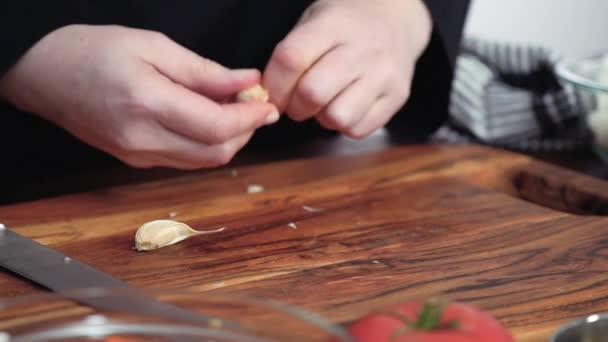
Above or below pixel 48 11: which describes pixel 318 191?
below

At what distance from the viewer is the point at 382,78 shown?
2.74 ft

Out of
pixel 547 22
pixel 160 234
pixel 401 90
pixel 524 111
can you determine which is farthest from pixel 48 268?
pixel 547 22

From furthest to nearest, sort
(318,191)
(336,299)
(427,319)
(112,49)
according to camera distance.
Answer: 1. (318,191)
2. (112,49)
3. (336,299)
4. (427,319)

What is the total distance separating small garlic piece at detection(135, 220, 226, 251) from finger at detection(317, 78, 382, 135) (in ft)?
0.68

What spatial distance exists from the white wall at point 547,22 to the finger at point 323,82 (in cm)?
126

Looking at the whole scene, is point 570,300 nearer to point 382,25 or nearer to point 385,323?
point 385,323

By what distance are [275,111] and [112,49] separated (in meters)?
0.15

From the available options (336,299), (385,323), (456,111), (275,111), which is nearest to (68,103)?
(275,111)

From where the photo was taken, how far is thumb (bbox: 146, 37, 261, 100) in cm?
69

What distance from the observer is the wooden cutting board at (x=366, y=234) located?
58 cm

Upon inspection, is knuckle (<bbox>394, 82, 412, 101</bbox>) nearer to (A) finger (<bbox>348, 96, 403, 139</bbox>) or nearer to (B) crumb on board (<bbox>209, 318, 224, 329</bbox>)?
(A) finger (<bbox>348, 96, 403, 139</bbox>)

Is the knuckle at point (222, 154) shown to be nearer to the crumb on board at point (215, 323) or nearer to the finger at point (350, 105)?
the finger at point (350, 105)

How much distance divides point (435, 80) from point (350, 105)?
270 millimetres

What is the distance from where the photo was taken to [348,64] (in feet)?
2.60
